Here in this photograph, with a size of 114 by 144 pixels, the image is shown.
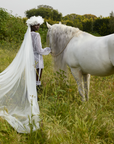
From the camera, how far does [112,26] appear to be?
17.3 metres

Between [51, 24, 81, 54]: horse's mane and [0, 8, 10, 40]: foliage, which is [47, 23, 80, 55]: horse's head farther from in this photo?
[0, 8, 10, 40]: foliage

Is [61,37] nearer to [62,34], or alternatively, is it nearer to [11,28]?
[62,34]

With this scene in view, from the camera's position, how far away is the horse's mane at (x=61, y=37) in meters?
3.21

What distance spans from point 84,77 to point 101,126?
1.46 meters

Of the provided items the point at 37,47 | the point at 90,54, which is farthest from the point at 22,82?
the point at 90,54

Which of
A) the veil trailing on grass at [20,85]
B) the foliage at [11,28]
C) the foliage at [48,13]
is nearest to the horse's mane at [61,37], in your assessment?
the veil trailing on grass at [20,85]

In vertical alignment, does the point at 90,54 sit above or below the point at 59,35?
below

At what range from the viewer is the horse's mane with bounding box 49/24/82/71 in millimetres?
3207

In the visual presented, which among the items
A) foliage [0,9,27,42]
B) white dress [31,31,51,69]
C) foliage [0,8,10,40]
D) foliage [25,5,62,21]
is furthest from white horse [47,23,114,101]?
foliage [25,5,62,21]

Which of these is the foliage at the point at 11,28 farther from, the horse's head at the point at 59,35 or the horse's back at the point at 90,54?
the horse's back at the point at 90,54

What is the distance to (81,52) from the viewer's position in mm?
2859

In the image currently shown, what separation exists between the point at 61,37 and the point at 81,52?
65cm

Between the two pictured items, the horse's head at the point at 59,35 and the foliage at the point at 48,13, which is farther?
the foliage at the point at 48,13

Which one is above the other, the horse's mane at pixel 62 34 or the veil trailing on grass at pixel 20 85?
the horse's mane at pixel 62 34
